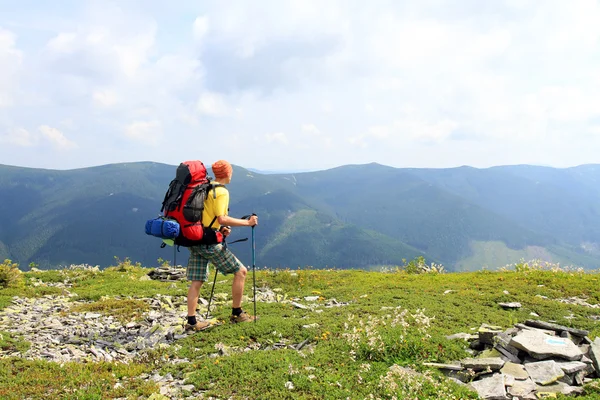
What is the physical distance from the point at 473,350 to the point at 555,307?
6405mm

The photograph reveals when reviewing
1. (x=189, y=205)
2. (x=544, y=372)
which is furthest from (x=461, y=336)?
(x=189, y=205)

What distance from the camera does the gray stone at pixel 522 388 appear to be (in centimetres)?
640

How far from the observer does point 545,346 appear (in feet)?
25.6

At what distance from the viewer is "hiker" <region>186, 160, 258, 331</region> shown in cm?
961

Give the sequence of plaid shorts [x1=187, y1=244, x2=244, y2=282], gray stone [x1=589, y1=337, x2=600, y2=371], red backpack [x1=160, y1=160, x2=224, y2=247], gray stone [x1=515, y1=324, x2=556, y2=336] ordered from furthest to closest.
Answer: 1. plaid shorts [x1=187, y1=244, x2=244, y2=282]
2. red backpack [x1=160, y1=160, x2=224, y2=247]
3. gray stone [x1=515, y1=324, x2=556, y2=336]
4. gray stone [x1=589, y1=337, x2=600, y2=371]

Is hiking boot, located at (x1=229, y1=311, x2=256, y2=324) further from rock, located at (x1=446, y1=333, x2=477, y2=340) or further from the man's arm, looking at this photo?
rock, located at (x1=446, y1=333, x2=477, y2=340)

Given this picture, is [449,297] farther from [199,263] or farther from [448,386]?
[199,263]

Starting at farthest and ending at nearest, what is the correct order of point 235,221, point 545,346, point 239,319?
point 239,319
point 235,221
point 545,346

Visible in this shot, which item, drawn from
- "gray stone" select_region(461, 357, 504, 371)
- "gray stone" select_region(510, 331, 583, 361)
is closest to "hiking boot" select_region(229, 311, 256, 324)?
"gray stone" select_region(461, 357, 504, 371)

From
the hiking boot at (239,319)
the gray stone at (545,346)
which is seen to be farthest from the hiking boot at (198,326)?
the gray stone at (545,346)

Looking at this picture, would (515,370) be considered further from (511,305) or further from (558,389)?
(511,305)

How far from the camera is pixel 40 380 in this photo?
7180 mm

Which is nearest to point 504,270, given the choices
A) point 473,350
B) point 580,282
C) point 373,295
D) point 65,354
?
point 580,282

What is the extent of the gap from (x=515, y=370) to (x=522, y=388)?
0.61m
